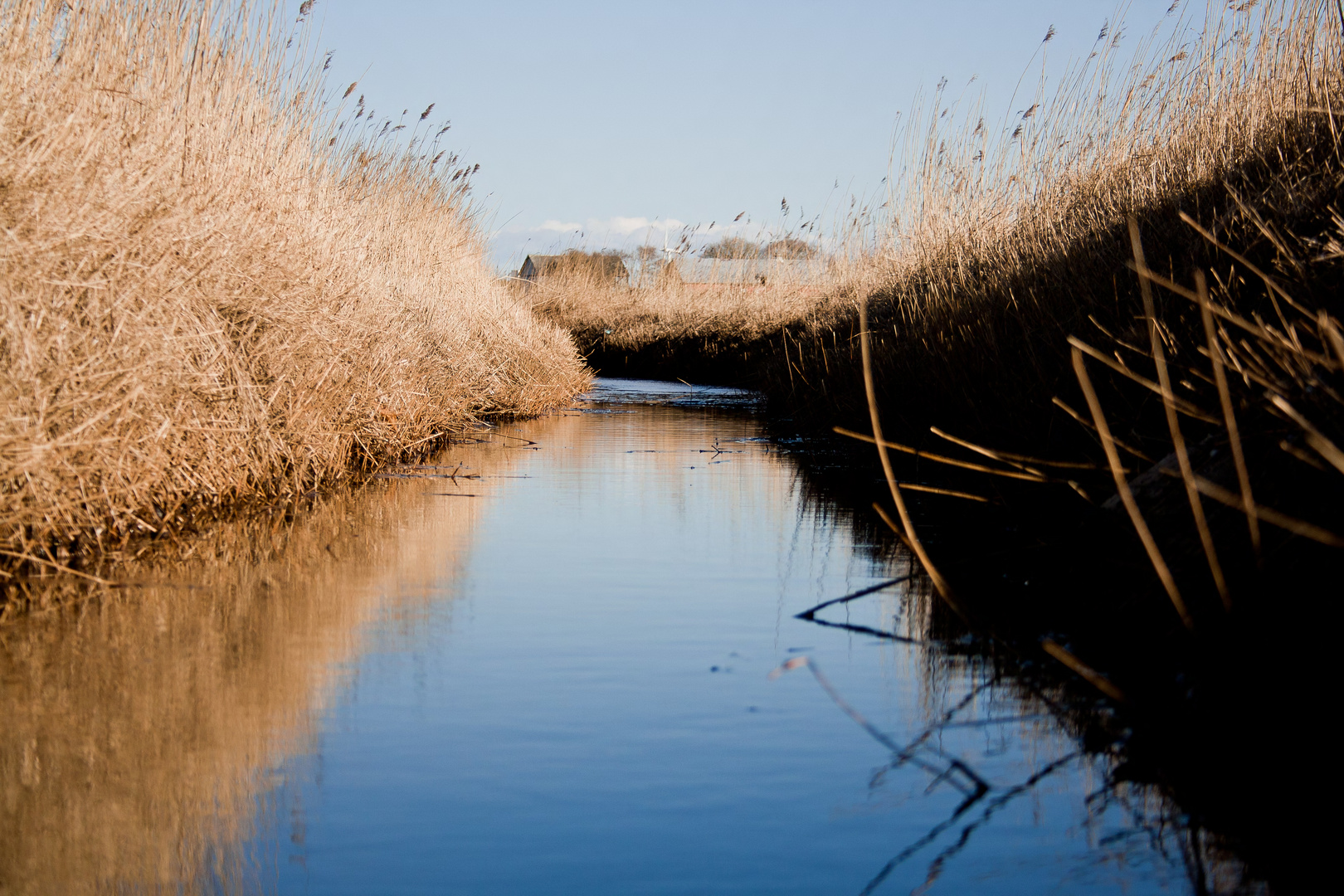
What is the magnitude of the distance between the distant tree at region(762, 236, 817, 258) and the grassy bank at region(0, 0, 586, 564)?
9.52 meters

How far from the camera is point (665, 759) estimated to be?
258 cm

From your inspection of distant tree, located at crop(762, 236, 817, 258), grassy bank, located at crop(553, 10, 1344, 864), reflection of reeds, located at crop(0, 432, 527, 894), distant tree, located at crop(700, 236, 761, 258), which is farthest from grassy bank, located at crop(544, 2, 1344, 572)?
distant tree, located at crop(700, 236, 761, 258)

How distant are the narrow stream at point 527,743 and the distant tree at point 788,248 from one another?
13.1 meters

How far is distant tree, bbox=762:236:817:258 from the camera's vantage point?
56.7 ft

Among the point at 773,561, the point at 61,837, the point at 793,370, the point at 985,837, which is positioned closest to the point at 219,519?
the point at 773,561

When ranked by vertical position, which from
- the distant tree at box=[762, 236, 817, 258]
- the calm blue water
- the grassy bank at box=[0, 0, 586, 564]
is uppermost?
the distant tree at box=[762, 236, 817, 258]

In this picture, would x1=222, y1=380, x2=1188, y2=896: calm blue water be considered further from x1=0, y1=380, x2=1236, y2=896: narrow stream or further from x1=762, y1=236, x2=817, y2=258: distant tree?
x1=762, y1=236, x2=817, y2=258: distant tree

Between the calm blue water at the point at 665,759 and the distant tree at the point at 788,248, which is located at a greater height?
the distant tree at the point at 788,248

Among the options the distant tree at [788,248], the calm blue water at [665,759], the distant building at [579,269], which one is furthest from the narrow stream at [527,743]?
the distant building at [579,269]

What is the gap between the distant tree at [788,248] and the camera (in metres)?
17.3

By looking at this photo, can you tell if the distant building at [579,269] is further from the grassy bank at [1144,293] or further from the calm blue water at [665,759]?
the calm blue water at [665,759]

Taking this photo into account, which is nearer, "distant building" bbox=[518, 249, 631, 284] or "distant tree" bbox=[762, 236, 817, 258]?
"distant tree" bbox=[762, 236, 817, 258]

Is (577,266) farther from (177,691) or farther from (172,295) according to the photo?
(177,691)

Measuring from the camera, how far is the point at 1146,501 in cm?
356
